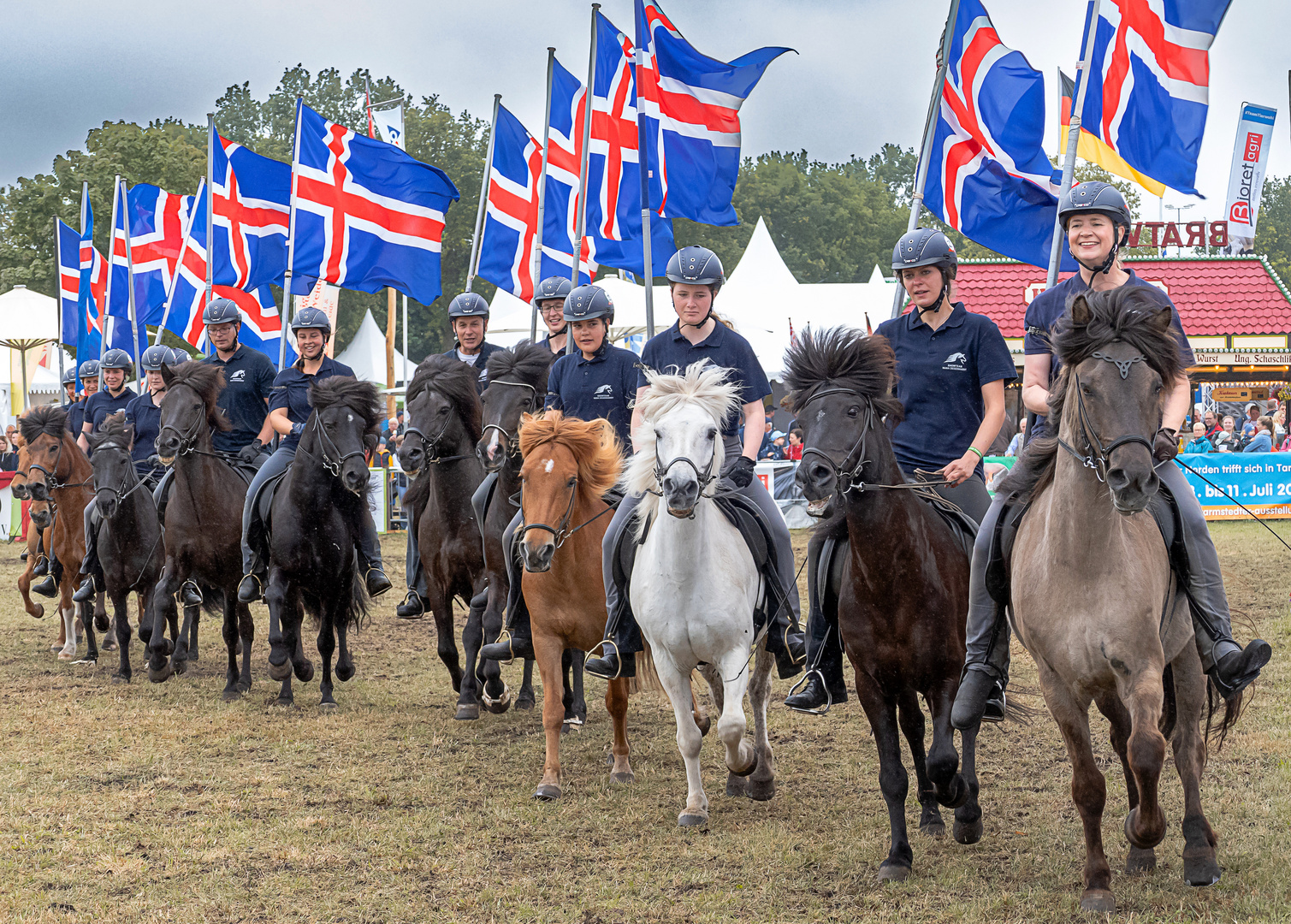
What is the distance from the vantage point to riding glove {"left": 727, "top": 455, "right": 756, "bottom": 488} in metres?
6.85

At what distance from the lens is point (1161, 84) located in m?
10.2

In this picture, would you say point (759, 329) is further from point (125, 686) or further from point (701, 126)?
point (125, 686)

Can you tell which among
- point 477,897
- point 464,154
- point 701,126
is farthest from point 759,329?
point 464,154

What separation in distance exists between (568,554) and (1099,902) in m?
3.72

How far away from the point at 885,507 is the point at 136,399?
32.6 feet

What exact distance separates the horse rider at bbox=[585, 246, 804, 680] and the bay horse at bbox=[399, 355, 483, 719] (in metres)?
2.38

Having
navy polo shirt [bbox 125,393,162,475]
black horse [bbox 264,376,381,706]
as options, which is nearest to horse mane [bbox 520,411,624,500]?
black horse [bbox 264,376,381,706]

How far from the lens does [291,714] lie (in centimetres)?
966

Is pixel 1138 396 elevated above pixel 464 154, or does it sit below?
below

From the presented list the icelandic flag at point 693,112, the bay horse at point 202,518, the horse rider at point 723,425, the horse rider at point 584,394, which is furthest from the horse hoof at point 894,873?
the icelandic flag at point 693,112

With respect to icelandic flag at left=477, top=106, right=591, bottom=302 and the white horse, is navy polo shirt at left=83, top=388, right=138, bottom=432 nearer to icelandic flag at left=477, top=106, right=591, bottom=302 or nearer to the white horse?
icelandic flag at left=477, top=106, right=591, bottom=302

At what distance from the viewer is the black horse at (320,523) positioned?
377 inches

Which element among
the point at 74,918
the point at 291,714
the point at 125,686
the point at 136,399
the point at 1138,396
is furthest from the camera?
the point at 136,399

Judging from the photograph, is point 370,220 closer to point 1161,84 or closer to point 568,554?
point 568,554
